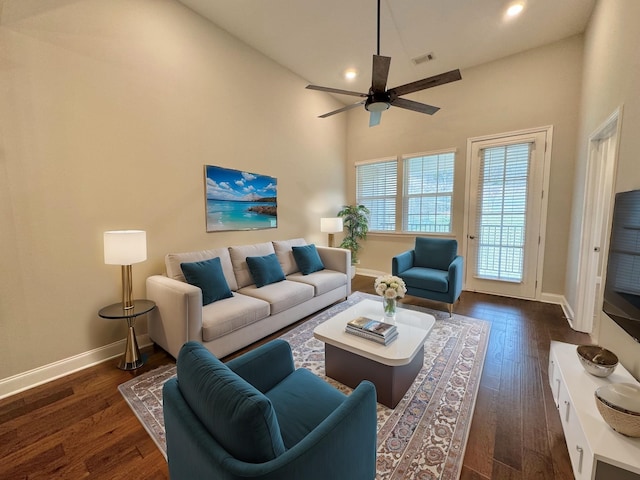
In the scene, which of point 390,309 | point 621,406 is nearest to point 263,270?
point 390,309

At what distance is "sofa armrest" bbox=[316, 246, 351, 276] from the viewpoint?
395 centimetres

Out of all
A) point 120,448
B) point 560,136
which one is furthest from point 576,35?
point 120,448

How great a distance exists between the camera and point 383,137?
16.7 ft

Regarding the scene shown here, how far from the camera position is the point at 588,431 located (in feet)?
3.90

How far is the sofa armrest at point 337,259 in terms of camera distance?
3951 mm

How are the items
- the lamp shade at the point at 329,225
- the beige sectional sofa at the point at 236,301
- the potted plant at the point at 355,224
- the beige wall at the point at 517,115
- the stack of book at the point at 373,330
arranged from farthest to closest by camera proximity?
the potted plant at the point at 355,224, the lamp shade at the point at 329,225, the beige wall at the point at 517,115, the beige sectional sofa at the point at 236,301, the stack of book at the point at 373,330

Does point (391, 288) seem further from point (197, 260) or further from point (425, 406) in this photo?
point (197, 260)

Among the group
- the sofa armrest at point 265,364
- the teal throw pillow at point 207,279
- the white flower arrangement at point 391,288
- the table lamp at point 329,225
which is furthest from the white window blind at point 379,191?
the sofa armrest at point 265,364

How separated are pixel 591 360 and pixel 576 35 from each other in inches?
163

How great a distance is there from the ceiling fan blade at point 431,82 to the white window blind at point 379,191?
2699mm

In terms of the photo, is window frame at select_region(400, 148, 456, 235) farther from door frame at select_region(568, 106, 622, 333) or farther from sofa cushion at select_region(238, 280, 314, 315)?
sofa cushion at select_region(238, 280, 314, 315)

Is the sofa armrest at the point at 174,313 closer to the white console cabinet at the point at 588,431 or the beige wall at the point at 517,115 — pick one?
the white console cabinet at the point at 588,431

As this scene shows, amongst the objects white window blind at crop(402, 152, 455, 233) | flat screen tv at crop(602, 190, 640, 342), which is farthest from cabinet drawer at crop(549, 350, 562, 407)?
white window blind at crop(402, 152, 455, 233)

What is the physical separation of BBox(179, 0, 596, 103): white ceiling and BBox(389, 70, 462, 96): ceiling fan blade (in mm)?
1195
